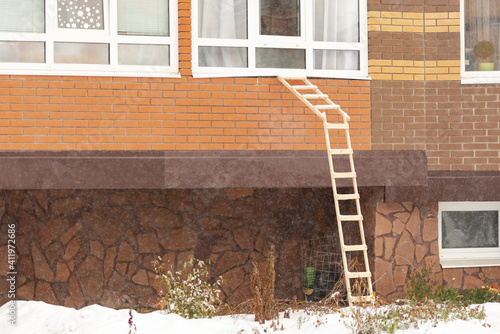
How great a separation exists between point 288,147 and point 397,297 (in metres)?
2.36

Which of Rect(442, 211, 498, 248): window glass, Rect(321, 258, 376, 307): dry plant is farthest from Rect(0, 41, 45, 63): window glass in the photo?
Rect(442, 211, 498, 248): window glass

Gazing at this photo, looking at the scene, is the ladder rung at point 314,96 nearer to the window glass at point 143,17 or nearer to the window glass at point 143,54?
the window glass at point 143,54

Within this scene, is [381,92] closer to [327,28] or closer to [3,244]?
[327,28]

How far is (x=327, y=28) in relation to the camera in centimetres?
876

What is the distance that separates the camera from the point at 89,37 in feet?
26.6

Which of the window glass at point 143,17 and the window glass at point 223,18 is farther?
the window glass at point 223,18

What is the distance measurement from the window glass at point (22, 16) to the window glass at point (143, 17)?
899 mm

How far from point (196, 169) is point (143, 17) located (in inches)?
74.5

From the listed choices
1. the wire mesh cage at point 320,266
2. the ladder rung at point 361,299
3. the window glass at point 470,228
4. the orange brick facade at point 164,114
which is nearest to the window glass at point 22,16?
the orange brick facade at point 164,114

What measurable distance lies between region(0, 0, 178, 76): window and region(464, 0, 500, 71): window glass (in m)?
3.77

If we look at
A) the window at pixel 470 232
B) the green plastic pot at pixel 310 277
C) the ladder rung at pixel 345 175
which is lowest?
the green plastic pot at pixel 310 277

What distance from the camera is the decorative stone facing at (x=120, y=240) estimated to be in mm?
9703

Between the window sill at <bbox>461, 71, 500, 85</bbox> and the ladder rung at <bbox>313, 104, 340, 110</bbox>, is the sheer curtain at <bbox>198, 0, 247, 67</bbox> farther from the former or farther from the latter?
the window sill at <bbox>461, 71, 500, 85</bbox>

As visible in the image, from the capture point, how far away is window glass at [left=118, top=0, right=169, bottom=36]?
324 inches
